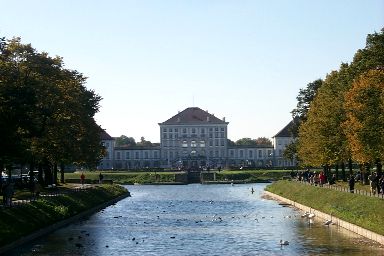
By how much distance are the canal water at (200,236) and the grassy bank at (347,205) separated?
1345 millimetres

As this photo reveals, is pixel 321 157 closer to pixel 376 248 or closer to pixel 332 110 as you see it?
pixel 332 110

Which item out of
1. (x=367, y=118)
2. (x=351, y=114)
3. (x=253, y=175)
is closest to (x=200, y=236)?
(x=367, y=118)

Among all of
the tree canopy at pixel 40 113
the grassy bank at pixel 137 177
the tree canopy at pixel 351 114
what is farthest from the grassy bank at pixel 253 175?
the tree canopy at pixel 40 113

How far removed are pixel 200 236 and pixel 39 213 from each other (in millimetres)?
12255

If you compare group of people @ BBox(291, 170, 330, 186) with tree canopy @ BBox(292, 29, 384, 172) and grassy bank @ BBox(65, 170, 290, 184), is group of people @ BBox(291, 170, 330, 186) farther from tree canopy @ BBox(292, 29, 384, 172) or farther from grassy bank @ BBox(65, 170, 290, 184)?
grassy bank @ BBox(65, 170, 290, 184)

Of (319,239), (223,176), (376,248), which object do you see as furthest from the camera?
(223,176)

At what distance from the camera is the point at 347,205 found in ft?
175

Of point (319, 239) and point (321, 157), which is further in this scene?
point (321, 157)

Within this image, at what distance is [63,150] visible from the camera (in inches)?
2739

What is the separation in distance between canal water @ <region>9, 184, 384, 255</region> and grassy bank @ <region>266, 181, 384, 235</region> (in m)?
1.34

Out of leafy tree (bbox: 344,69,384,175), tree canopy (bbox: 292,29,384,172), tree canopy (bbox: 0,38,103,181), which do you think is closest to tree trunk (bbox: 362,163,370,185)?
tree canopy (bbox: 292,29,384,172)

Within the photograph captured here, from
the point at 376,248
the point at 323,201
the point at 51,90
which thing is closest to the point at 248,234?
the point at 376,248

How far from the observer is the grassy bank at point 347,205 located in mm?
44625

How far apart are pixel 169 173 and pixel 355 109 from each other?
95873mm
